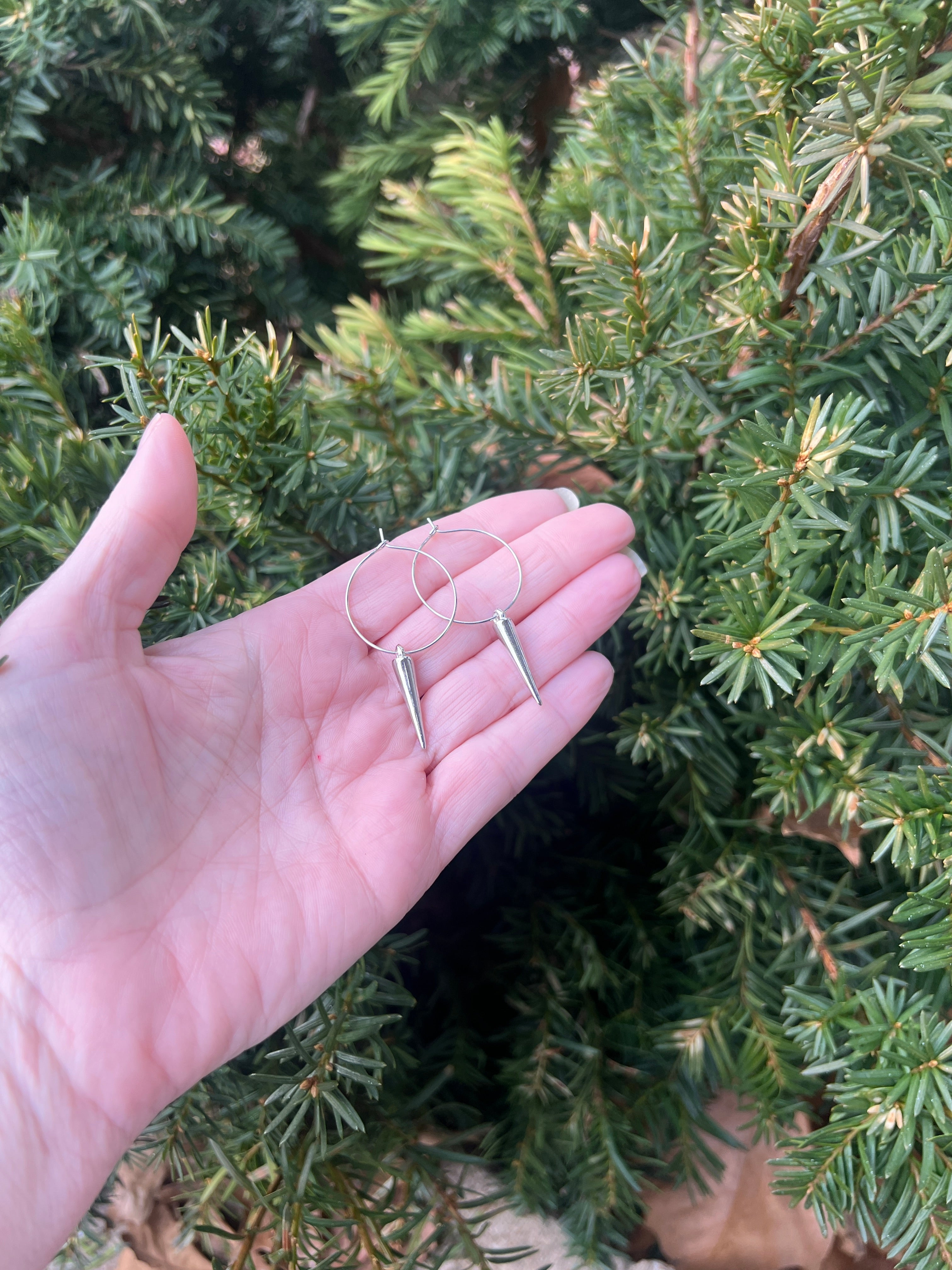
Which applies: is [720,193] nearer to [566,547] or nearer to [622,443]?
[622,443]

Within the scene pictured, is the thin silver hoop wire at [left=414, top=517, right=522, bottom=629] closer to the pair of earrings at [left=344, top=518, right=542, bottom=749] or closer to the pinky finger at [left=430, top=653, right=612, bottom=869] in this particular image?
the pair of earrings at [left=344, top=518, right=542, bottom=749]

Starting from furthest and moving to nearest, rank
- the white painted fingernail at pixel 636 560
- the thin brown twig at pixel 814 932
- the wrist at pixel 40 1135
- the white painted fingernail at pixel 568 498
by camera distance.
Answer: the white painted fingernail at pixel 568 498 < the white painted fingernail at pixel 636 560 < the thin brown twig at pixel 814 932 < the wrist at pixel 40 1135

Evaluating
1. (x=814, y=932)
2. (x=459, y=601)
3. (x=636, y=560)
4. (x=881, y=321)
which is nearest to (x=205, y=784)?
(x=459, y=601)

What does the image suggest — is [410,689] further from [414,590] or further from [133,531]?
[133,531]

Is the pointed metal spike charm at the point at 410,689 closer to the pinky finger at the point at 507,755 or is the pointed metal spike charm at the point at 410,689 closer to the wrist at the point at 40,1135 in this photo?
the pinky finger at the point at 507,755

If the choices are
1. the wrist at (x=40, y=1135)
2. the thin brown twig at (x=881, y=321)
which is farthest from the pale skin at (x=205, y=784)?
the thin brown twig at (x=881, y=321)

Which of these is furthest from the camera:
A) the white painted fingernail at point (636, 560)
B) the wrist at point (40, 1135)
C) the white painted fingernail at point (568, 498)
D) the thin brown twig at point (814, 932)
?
the white painted fingernail at point (568, 498)
